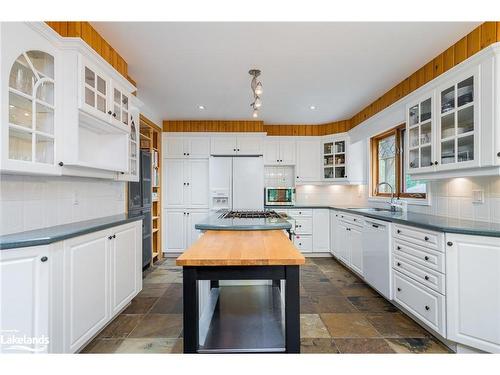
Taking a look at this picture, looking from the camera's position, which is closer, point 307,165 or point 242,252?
point 242,252

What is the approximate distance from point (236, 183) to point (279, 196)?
95cm

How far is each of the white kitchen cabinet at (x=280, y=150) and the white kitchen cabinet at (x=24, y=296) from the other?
4.07 meters

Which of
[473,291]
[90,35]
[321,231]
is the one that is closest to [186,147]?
[90,35]

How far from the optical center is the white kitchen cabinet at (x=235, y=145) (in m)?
4.77

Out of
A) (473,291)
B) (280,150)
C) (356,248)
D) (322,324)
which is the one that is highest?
(280,150)

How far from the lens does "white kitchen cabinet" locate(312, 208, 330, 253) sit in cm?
477

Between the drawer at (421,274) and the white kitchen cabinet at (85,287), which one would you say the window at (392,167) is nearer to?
the drawer at (421,274)

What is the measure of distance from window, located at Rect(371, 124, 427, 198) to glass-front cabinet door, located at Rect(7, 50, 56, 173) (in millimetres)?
3555

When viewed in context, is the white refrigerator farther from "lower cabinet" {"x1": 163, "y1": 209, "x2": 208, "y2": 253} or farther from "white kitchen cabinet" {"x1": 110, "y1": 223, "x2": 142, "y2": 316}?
"white kitchen cabinet" {"x1": 110, "y1": 223, "x2": 142, "y2": 316}

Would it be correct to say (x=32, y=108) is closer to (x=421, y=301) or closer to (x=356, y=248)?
(x=421, y=301)

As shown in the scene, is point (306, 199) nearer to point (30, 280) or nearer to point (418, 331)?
point (418, 331)

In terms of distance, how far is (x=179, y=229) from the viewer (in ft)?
15.5

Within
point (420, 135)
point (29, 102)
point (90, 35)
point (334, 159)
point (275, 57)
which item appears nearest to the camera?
point (29, 102)

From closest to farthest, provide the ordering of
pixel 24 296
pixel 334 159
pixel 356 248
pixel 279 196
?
pixel 24 296, pixel 356 248, pixel 334 159, pixel 279 196
